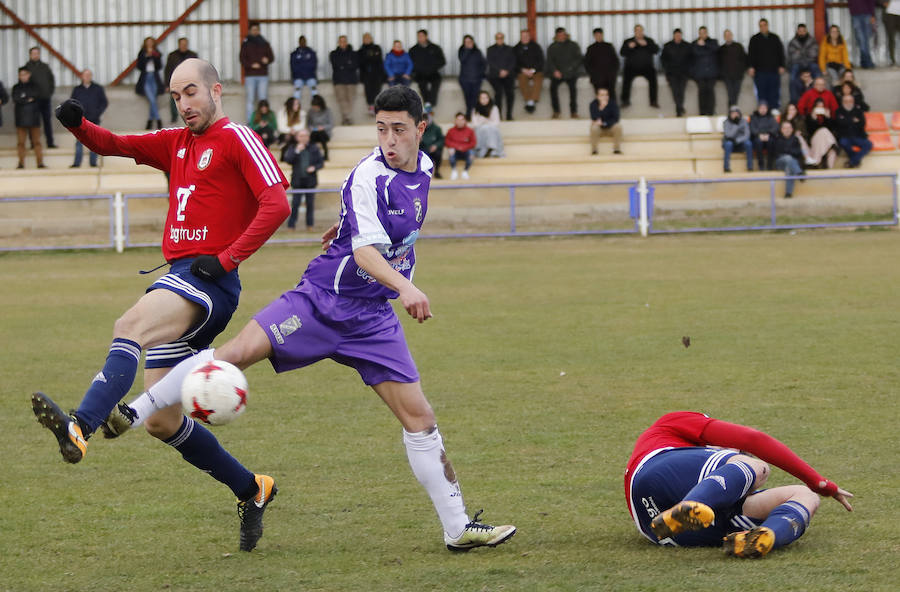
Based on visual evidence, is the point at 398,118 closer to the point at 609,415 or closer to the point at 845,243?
the point at 609,415

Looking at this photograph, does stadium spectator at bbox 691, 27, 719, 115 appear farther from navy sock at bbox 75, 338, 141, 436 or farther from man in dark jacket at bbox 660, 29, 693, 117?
navy sock at bbox 75, 338, 141, 436

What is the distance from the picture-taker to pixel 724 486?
4.82 meters

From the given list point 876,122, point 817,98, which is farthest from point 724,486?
point 876,122

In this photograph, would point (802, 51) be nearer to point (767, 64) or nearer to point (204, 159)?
point (767, 64)

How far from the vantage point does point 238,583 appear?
15.6ft

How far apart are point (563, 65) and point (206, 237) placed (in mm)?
23380

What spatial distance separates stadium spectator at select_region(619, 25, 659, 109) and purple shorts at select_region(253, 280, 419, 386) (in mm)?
23649

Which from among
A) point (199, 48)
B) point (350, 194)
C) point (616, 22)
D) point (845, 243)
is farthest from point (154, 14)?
point (350, 194)

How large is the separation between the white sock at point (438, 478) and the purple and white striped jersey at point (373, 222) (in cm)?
63

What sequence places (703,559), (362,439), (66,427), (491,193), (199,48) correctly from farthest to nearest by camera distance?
(199,48), (491,193), (362,439), (703,559), (66,427)

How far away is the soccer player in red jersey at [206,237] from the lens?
5.22 metres

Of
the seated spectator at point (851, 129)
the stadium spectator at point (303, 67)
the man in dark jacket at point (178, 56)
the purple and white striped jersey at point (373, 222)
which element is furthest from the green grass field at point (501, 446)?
the stadium spectator at point (303, 67)

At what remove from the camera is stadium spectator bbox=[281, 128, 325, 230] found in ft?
76.2

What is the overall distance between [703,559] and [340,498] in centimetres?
194
